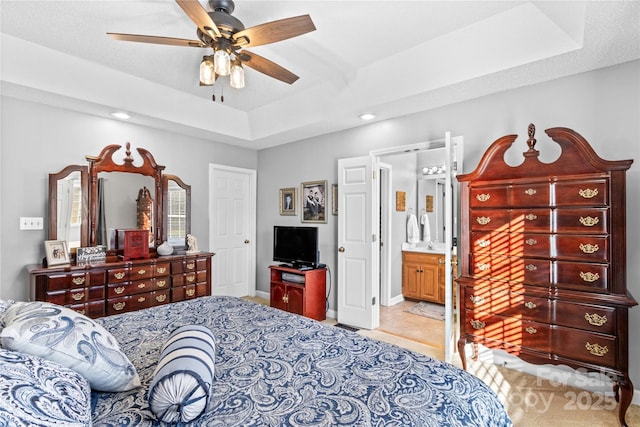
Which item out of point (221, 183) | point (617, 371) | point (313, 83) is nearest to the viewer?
point (617, 371)

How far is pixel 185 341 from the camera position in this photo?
1.26m

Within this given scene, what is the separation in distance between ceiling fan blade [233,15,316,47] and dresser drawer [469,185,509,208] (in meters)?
1.75

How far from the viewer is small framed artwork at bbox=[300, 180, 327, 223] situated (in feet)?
14.3

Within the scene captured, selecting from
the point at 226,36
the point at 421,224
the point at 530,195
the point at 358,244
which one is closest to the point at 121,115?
the point at 226,36

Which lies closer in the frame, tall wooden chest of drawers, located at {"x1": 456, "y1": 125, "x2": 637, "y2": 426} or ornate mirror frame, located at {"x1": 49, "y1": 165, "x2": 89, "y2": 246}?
tall wooden chest of drawers, located at {"x1": 456, "y1": 125, "x2": 637, "y2": 426}

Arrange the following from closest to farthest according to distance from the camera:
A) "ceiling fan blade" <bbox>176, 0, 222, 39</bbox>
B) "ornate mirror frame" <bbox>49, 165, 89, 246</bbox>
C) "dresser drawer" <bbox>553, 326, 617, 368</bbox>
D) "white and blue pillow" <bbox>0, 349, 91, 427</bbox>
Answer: "white and blue pillow" <bbox>0, 349, 91, 427</bbox> < "ceiling fan blade" <bbox>176, 0, 222, 39</bbox> < "dresser drawer" <bbox>553, 326, 617, 368</bbox> < "ornate mirror frame" <bbox>49, 165, 89, 246</bbox>

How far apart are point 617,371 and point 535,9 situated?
7.92 ft

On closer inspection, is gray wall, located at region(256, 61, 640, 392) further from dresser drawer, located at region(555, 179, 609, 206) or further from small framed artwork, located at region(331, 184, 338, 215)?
dresser drawer, located at region(555, 179, 609, 206)

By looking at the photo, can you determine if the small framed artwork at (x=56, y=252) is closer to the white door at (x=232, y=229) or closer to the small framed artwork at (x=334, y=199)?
the white door at (x=232, y=229)

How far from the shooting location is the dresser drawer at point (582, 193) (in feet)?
6.89

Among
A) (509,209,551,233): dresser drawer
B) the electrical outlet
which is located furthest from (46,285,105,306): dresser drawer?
(509,209,551,233): dresser drawer

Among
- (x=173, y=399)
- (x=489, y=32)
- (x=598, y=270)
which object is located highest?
(x=489, y=32)

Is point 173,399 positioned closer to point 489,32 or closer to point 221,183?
point 489,32

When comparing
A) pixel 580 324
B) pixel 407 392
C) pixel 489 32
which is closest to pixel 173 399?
pixel 407 392
